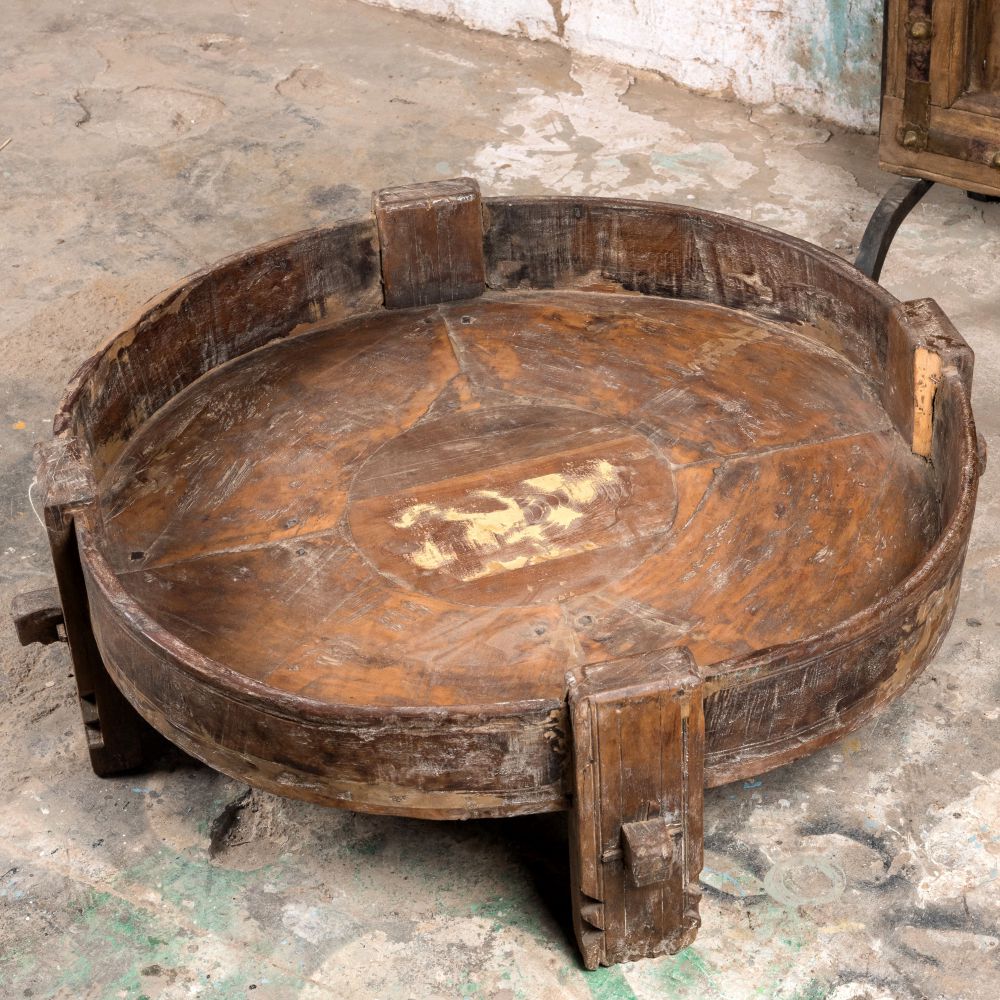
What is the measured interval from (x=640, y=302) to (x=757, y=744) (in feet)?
5.00

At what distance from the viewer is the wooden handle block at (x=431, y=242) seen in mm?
3742

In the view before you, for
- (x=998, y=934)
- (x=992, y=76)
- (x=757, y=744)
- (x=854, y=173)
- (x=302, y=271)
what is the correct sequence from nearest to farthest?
1. (x=757, y=744)
2. (x=998, y=934)
3. (x=302, y=271)
4. (x=992, y=76)
5. (x=854, y=173)

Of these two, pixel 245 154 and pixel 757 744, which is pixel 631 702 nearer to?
pixel 757 744

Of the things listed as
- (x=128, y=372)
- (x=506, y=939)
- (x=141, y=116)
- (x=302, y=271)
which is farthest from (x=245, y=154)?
(x=506, y=939)

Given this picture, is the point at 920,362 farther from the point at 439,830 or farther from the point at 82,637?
the point at 82,637

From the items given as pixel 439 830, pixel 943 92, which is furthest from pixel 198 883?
pixel 943 92

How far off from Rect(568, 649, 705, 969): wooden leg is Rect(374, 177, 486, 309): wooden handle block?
155cm

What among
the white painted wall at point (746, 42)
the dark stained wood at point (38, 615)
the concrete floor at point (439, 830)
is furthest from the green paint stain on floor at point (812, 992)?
the white painted wall at point (746, 42)

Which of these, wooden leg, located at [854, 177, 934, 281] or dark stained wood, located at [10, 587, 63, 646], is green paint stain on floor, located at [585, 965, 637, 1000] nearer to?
dark stained wood, located at [10, 587, 63, 646]

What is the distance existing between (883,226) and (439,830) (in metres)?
2.16

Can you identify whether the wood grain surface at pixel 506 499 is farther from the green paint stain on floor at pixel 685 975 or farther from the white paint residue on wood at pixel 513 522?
the green paint stain on floor at pixel 685 975

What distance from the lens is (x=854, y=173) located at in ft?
17.2

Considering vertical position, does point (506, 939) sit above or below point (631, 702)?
below

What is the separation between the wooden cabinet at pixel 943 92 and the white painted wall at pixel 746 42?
107cm
